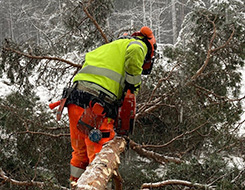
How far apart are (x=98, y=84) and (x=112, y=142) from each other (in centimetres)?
66

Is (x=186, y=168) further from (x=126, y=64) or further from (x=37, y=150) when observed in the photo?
(x=37, y=150)

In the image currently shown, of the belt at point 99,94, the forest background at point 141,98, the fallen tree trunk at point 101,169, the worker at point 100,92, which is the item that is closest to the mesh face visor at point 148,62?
the worker at point 100,92

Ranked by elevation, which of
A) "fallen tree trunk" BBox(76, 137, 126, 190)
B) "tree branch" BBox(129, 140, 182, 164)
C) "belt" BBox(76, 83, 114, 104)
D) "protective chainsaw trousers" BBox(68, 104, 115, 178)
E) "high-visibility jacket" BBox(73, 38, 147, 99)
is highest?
"high-visibility jacket" BBox(73, 38, 147, 99)

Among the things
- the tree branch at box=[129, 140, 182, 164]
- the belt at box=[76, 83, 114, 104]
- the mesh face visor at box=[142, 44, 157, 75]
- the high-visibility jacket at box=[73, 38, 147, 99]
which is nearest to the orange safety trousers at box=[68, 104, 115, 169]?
the belt at box=[76, 83, 114, 104]

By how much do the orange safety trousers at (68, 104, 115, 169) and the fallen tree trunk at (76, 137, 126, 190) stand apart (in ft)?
0.92

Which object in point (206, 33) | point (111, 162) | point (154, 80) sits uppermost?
point (206, 33)

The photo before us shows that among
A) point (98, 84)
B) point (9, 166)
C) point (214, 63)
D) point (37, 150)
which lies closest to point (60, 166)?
point (37, 150)

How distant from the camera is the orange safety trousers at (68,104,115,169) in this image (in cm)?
284

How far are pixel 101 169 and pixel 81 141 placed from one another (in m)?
1.17

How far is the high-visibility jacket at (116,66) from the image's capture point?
9.18 feet

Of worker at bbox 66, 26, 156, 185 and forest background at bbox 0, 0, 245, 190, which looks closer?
worker at bbox 66, 26, 156, 185

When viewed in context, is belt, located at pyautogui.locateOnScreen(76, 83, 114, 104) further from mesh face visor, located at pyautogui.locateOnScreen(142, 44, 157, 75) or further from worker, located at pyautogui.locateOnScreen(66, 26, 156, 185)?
mesh face visor, located at pyautogui.locateOnScreen(142, 44, 157, 75)

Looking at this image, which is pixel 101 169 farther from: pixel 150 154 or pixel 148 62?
pixel 150 154

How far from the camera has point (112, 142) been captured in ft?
8.55
